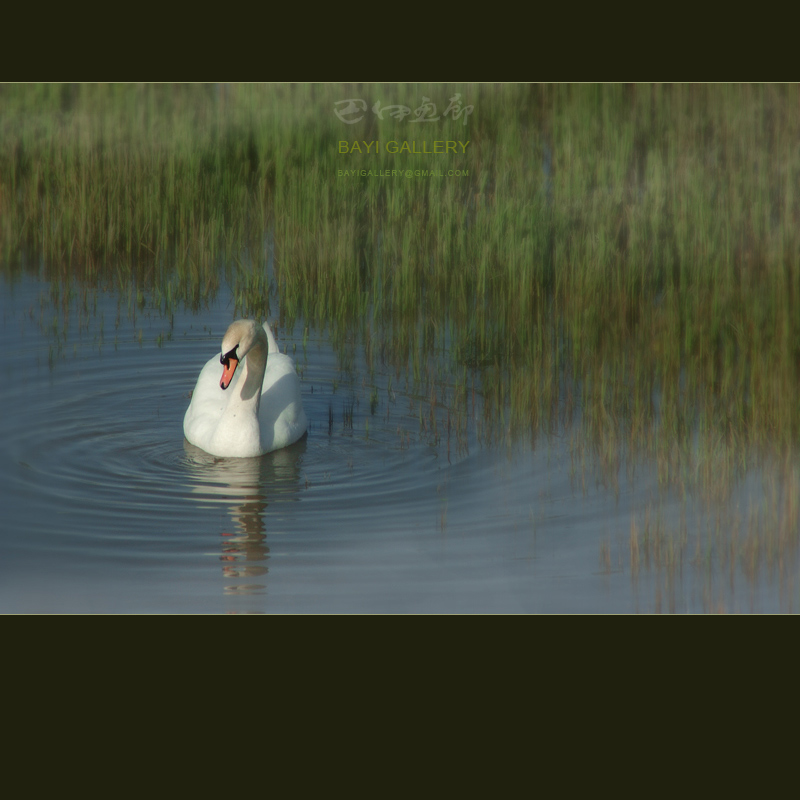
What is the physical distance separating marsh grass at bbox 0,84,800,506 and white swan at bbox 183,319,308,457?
72 centimetres

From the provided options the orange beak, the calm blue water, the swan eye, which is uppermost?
the swan eye

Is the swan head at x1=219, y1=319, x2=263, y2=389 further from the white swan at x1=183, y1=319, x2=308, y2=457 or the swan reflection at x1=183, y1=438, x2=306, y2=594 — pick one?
the swan reflection at x1=183, y1=438, x2=306, y2=594

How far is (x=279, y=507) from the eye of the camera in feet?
22.8

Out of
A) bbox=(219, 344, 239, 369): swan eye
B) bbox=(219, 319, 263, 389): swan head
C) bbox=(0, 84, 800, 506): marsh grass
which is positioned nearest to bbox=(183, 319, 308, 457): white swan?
bbox=(219, 319, 263, 389): swan head

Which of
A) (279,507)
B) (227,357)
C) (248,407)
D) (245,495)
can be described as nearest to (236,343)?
(227,357)

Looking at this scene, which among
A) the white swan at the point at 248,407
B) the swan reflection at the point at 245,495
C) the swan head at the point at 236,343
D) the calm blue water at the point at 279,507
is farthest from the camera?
the white swan at the point at 248,407

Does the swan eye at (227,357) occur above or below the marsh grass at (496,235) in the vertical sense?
below

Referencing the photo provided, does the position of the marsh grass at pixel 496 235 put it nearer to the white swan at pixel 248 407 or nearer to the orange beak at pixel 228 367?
the white swan at pixel 248 407

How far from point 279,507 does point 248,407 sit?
931 mm

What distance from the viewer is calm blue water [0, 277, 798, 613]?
6.16 meters

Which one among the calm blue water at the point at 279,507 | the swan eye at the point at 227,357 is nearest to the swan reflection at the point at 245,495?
the calm blue water at the point at 279,507

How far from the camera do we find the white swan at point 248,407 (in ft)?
25.0

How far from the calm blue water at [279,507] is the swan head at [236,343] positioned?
67 centimetres

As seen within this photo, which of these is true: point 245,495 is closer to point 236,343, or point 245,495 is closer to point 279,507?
point 279,507
